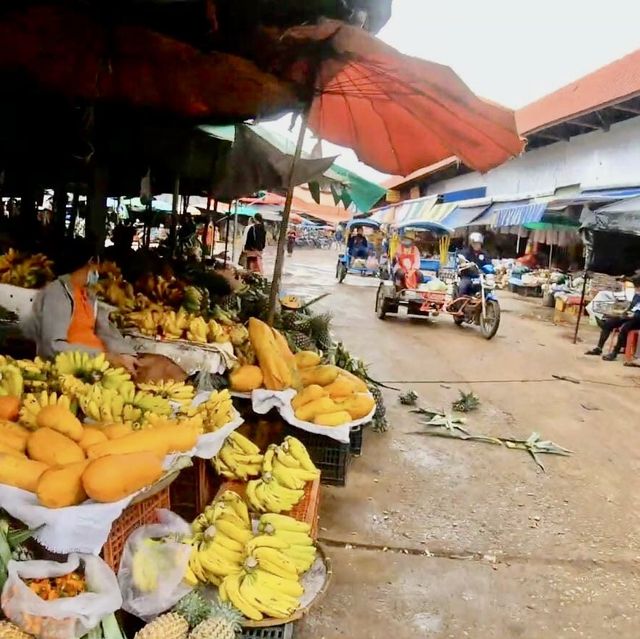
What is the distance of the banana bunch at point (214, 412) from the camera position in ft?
10.5

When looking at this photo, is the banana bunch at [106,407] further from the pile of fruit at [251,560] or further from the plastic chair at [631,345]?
the plastic chair at [631,345]

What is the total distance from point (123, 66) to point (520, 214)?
11.4 metres

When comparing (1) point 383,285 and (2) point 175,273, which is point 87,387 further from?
(1) point 383,285

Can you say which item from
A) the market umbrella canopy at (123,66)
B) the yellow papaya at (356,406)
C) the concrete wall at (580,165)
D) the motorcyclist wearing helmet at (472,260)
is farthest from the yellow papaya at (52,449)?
the concrete wall at (580,165)

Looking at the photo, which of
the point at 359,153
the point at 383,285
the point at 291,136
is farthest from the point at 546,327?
the point at 359,153

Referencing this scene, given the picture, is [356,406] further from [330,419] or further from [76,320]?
[76,320]

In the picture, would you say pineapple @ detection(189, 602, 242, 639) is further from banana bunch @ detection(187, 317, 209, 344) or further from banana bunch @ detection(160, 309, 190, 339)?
banana bunch @ detection(160, 309, 190, 339)

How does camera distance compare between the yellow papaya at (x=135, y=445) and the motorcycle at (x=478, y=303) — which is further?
the motorcycle at (x=478, y=303)

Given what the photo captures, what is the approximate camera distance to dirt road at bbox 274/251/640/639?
323cm

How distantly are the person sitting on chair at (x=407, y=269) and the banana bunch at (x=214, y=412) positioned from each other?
32.4ft

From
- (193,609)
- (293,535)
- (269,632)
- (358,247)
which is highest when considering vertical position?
(358,247)

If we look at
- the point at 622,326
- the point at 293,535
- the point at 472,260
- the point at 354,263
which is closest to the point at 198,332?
the point at 293,535

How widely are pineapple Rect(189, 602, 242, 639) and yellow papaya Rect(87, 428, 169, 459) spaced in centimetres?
65

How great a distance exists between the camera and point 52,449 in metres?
2.51
